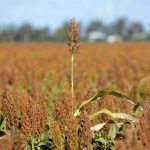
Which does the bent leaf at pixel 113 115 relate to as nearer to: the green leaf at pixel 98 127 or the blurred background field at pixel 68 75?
the green leaf at pixel 98 127

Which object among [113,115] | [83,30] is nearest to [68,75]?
[113,115]

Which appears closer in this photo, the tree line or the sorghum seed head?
the sorghum seed head

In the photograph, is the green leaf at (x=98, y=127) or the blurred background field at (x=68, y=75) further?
the blurred background field at (x=68, y=75)

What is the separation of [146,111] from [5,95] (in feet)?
3.17

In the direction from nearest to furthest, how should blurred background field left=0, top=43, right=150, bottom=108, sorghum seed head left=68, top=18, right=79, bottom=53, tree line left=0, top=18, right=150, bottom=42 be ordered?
sorghum seed head left=68, top=18, right=79, bottom=53 → blurred background field left=0, top=43, right=150, bottom=108 → tree line left=0, top=18, right=150, bottom=42

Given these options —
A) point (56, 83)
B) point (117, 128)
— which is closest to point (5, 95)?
point (117, 128)

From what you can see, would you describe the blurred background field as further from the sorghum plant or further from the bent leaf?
the bent leaf

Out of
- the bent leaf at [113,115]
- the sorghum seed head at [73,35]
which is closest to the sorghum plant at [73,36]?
the sorghum seed head at [73,35]

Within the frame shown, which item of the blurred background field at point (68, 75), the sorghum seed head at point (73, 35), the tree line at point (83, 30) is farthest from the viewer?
the tree line at point (83, 30)

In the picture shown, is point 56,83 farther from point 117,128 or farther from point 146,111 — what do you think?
point 146,111

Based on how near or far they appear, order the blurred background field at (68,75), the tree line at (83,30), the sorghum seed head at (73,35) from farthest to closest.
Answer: the tree line at (83,30) → the blurred background field at (68,75) → the sorghum seed head at (73,35)

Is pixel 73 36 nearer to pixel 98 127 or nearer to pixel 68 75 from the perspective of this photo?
pixel 98 127

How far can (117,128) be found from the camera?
326 centimetres

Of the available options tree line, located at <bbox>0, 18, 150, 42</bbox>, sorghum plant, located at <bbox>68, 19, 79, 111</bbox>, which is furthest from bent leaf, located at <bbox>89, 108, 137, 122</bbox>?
tree line, located at <bbox>0, 18, 150, 42</bbox>
